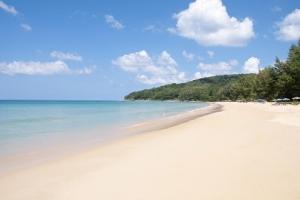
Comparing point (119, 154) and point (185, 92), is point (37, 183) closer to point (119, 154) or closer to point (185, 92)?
point (119, 154)

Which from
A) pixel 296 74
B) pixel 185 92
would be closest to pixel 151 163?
pixel 296 74

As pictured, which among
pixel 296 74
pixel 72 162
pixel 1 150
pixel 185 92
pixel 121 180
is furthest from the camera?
pixel 185 92

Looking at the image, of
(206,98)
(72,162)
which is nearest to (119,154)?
(72,162)

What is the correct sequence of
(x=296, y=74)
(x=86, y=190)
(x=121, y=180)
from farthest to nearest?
(x=296, y=74), (x=121, y=180), (x=86, y=190)

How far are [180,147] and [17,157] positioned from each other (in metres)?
5.53

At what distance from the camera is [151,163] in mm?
8719

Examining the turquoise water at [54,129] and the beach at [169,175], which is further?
the turquoise water at [54,129]

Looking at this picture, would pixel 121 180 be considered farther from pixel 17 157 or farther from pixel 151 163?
pixel 17 157

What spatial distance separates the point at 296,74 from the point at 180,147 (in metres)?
48.8

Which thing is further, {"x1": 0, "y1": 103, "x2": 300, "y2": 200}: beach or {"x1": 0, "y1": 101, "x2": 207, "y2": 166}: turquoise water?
{"x1": 0, "y1": 101, "x2": 207, "y2": 166}: turquoise water

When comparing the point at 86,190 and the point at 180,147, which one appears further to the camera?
the point at 180,147

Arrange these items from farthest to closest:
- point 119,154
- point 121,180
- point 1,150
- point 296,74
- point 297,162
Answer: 1. point 296,74
2. point 1,150
3. point 119,154
4. point 297,162
5. point 121,180

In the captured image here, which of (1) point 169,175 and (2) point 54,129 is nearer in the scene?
(1) point 169,175

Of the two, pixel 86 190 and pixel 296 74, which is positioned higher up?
pixel 296 74
